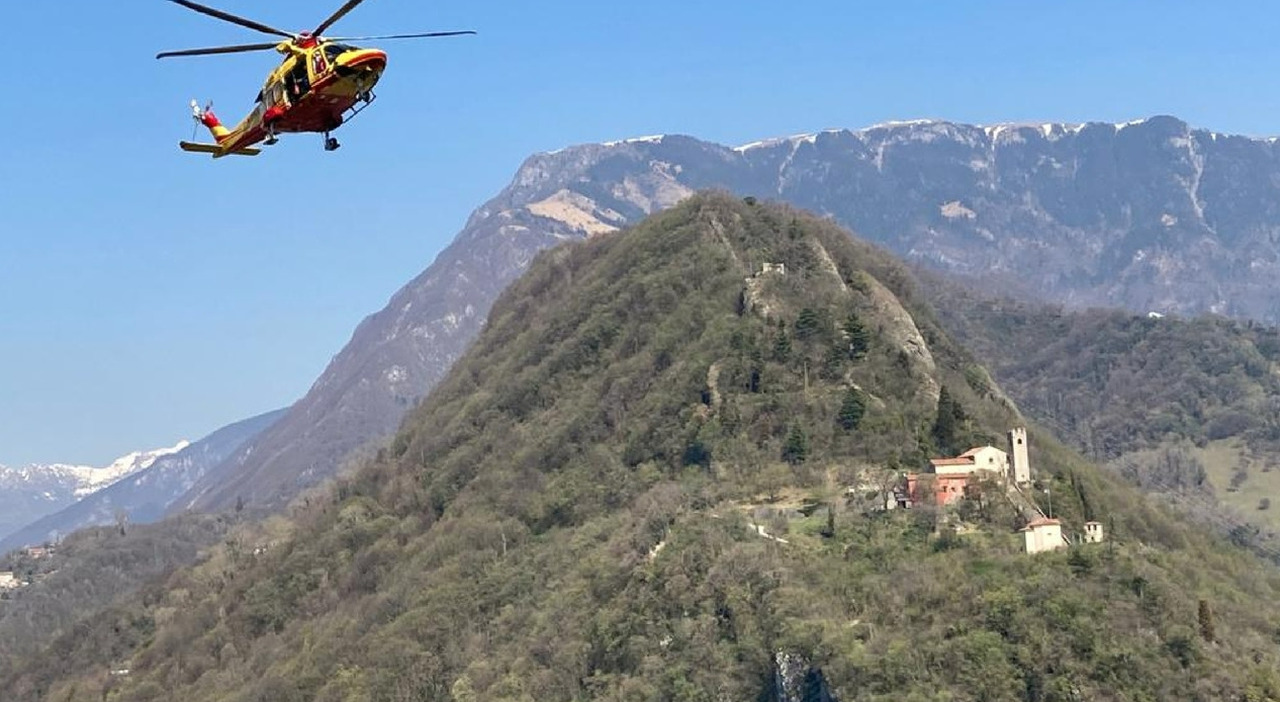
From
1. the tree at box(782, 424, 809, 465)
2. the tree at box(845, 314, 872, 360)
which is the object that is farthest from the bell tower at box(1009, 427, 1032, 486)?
the tree at box(845, 314, 872, 360)

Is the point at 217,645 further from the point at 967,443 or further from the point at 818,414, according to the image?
the point at 967,443

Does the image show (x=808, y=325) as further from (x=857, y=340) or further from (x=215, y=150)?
(x=215, y=150)

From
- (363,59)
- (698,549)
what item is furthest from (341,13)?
(698,549)

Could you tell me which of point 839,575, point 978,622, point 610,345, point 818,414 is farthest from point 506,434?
point 978,622

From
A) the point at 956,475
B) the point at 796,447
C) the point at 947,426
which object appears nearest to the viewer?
the point at 956,475

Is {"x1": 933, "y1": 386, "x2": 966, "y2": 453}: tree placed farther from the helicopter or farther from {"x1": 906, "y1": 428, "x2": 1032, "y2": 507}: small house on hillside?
the helicopter
